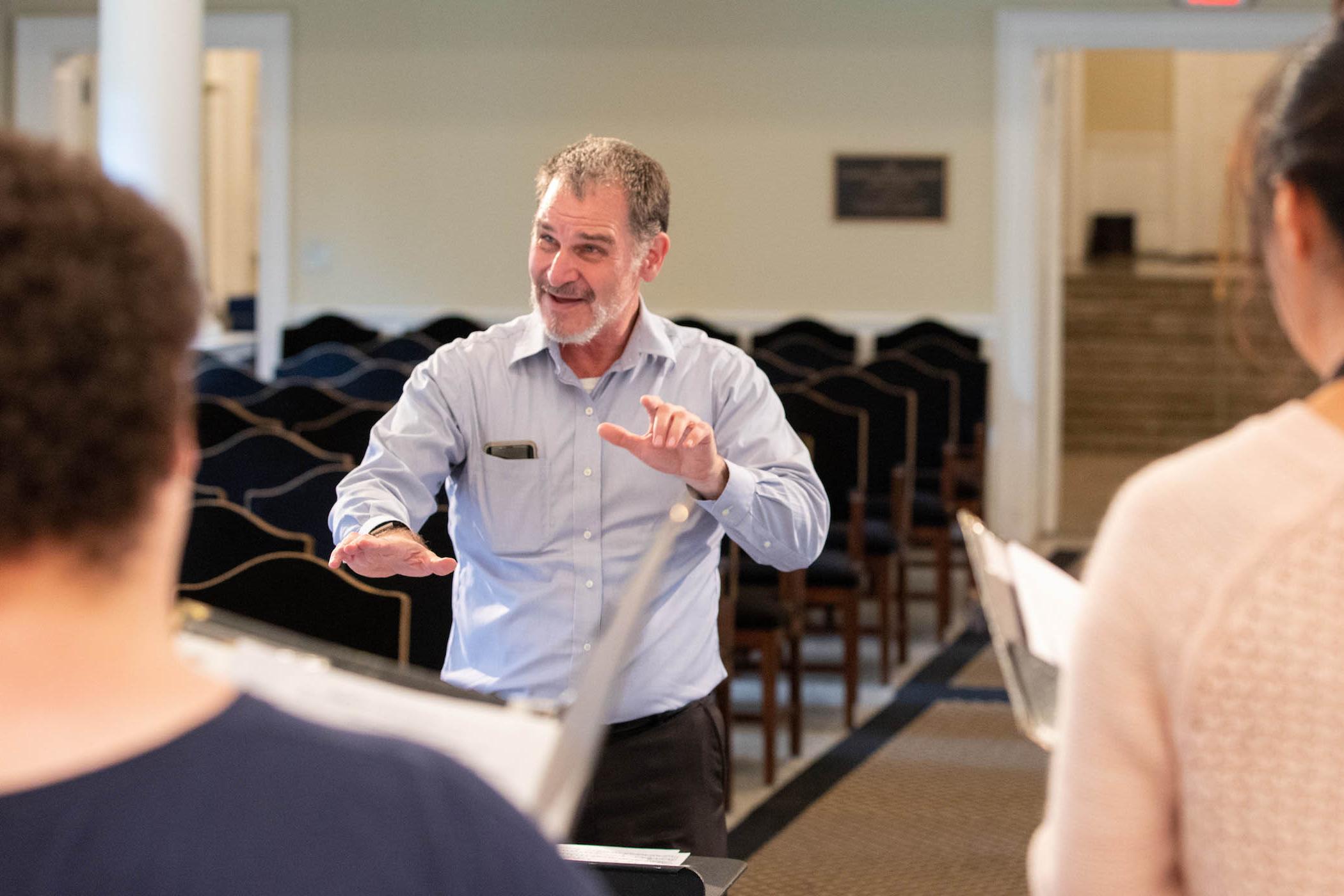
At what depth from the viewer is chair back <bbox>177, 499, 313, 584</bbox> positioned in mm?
3158

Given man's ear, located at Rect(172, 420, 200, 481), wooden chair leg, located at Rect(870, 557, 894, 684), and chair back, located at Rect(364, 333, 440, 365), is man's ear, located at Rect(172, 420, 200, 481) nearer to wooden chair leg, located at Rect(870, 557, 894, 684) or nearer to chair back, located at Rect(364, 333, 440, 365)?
wooden chair leg, located at Rect(870, 557, 894, 684)

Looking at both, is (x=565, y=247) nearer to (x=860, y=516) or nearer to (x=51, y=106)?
(x=860, y=516)

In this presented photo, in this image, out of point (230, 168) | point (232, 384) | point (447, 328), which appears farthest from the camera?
point (230, 168)

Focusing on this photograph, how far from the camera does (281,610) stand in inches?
110

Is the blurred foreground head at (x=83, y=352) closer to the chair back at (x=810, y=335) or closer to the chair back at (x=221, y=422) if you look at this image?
the chair back at (x=221, y=422)

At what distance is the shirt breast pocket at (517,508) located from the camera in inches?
92.7

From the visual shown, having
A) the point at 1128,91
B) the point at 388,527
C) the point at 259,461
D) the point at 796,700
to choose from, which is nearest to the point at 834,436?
the point at 796,700

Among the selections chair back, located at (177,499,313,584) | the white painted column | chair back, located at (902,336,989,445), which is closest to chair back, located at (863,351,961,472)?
chair back, located at (902,336,989,445)

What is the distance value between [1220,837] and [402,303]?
321 inches

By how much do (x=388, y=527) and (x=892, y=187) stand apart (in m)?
6.62

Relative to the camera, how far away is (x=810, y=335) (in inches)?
322

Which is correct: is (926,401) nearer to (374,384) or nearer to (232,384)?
(374,384)

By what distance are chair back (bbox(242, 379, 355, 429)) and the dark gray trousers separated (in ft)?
9.83

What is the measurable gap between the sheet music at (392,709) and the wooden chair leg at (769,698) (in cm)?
363
